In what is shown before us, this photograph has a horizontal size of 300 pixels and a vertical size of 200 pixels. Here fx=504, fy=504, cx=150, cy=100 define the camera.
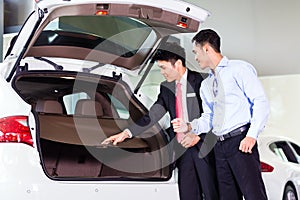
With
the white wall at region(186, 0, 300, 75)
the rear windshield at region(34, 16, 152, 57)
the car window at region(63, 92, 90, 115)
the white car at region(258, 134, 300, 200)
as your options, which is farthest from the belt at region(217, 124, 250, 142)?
the white wall at region(186, 0, 300, 75)

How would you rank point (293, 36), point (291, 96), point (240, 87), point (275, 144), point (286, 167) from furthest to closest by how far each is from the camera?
1. point (291, 96)
2. point (293, 36)
3. point (275, 144)
4. point (286, 167)
5. point (240, 87)

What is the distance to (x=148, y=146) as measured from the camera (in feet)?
9.89

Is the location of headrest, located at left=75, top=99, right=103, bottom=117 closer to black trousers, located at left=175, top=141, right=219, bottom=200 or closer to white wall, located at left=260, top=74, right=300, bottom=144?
black trousers, located at left=175, top=141, right=219, bottom=200

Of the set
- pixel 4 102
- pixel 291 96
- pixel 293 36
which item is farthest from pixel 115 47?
pixel 291 96

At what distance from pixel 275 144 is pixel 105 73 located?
A: 2.90 m

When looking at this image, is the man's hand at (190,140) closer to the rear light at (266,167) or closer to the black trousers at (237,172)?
the black trousers at (237,172)

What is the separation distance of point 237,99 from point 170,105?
1.54 feet

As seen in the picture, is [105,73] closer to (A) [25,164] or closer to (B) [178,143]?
(B) [178,143]

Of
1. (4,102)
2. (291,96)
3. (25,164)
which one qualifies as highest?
(4,102)

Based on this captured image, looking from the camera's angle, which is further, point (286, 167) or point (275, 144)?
point (275, 144)

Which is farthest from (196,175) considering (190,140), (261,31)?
(261,31)

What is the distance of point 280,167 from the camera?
482cm

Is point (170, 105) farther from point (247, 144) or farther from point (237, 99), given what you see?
point (247, 144)

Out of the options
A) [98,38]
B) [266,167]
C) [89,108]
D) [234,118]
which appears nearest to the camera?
[234,118]
